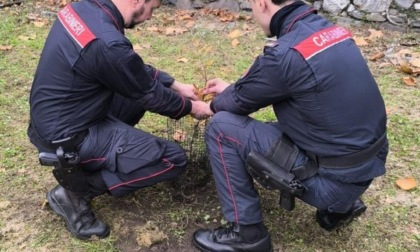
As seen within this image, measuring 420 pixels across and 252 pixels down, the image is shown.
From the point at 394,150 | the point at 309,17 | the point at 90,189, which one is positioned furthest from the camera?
the point at 394,150

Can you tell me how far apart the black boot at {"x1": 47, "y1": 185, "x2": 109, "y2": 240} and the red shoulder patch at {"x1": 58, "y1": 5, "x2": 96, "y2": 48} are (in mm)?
950

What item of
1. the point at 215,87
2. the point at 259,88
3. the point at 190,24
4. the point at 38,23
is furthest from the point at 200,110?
the point at 38,23

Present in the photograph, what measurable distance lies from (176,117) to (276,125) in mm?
619

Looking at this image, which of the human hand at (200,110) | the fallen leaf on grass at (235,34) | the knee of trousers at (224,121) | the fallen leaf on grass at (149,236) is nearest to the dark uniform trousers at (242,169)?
the knee of trousers at (224,121)

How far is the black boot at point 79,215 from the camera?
2957 millimetres

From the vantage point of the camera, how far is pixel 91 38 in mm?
2562

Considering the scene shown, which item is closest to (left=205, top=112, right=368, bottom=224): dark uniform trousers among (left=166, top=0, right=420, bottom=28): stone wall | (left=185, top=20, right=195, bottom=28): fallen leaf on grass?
(left=185, top=20, right=195, bottom=28): fallen leaf on grass

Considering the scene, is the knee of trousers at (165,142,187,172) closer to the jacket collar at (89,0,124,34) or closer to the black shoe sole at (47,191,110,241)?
the black shoe sole at (47,191,110,241)

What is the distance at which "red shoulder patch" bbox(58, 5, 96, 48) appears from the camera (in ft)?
8.45

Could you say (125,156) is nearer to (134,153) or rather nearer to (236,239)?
(134,153)

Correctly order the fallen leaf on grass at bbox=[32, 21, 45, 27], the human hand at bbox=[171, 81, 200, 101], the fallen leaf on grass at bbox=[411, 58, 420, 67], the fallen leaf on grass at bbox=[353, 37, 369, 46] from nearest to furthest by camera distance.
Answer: the human hand at bbox=[171, 81, 200, 101] → the fallen leaf on grass at bbox=[411, 58, 420, 67] → the fallen leaf on grass at bbox=[353, 37, 369, 46] → the fallen leaf on grass at bbox=[32, 21, 45, 27]

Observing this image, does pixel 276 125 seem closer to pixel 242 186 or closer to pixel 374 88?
pixel 242 186

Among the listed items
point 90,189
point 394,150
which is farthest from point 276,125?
point 394,150

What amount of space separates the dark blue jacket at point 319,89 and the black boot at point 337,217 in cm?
44
